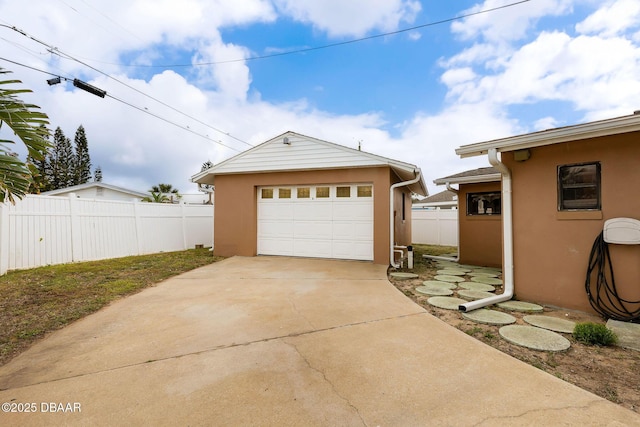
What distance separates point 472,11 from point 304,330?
791cm

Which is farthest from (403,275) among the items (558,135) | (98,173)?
(98,173)

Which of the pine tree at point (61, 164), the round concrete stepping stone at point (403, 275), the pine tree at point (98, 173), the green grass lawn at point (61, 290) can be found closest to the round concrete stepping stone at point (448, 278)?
the round concrete stepping stone at point (403, 275)

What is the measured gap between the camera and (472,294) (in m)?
4.93

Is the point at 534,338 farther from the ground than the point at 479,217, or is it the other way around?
the point at 479,217

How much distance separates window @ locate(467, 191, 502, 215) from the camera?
7975mm

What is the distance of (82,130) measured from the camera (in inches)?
1123

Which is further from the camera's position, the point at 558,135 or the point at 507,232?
the point at 507,232

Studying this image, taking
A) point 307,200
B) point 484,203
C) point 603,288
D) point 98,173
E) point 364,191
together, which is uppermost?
point 98,173

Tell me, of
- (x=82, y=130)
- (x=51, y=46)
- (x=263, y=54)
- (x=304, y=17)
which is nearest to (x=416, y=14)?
(x=304, y=17)

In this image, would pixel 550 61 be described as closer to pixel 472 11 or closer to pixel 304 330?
pixel 472 11

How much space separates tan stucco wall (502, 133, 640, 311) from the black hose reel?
8cm

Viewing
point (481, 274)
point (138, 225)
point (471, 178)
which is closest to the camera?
point (481, 274)

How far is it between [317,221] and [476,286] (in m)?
4.61

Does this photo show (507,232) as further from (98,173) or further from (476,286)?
(98,173)
